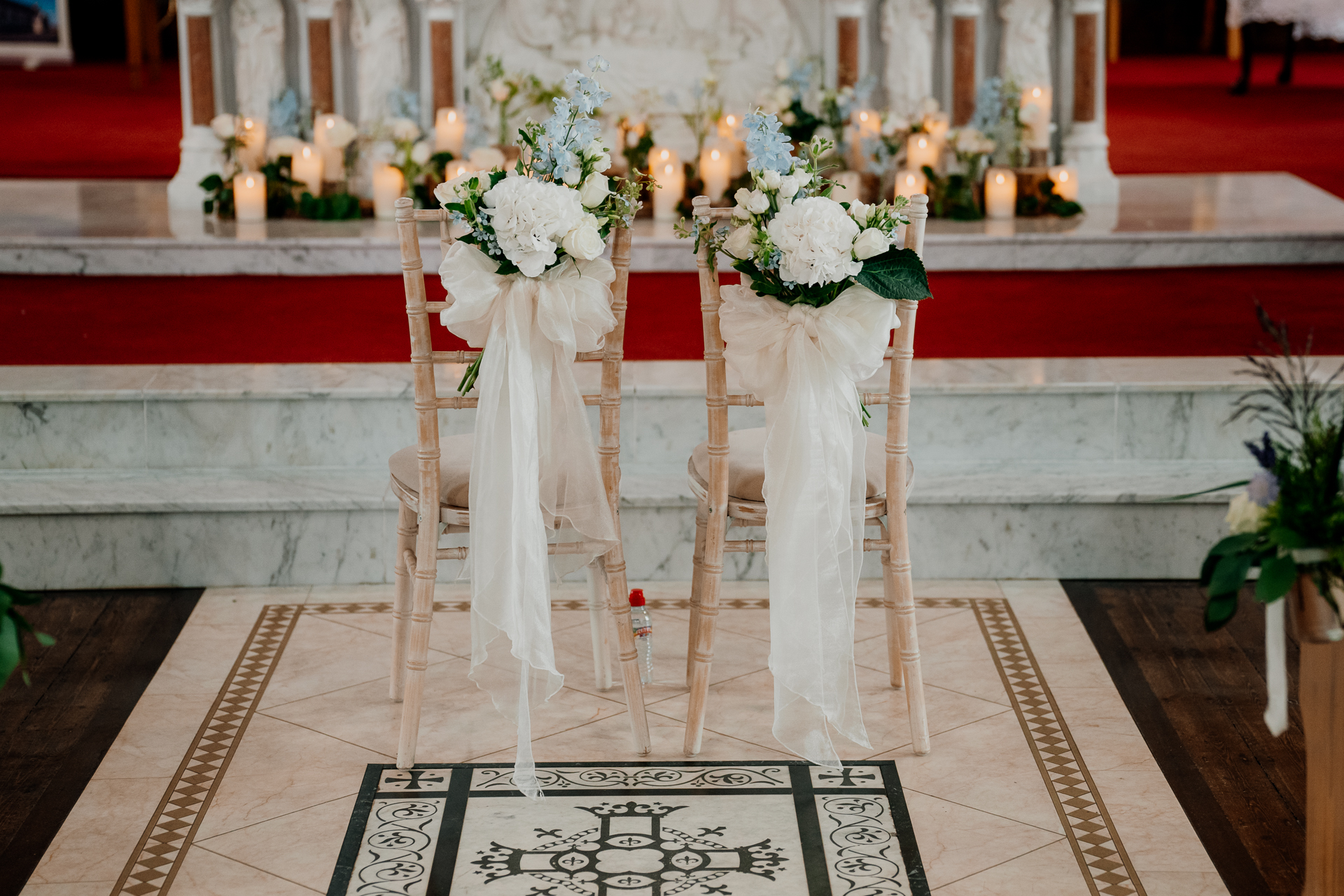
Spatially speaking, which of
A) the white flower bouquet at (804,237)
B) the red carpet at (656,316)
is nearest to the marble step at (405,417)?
the red carpet at (656,316)

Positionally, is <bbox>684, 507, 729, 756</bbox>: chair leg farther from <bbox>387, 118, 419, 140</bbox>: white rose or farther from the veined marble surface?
<bbox>387, 118, 419, 140</bbox>: white rose

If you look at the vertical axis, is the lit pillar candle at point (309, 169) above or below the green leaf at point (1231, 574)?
above

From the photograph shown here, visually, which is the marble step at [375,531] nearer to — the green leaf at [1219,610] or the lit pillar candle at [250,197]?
the green leaf at [1219,610]

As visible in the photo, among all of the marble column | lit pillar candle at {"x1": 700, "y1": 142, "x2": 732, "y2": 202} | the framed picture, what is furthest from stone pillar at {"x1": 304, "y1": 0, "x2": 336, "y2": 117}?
the framed picture

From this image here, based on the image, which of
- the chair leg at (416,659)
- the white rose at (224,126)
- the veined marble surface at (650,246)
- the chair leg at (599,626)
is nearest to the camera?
the chair leg at (416,659)

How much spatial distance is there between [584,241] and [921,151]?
354 cm

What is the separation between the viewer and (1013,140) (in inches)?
242

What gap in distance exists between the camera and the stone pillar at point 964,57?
20.4ft

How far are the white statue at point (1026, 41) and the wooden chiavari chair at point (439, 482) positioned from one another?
12.5 feet

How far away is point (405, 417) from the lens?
13.4 ft

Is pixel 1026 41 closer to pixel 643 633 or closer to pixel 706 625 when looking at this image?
pixel 643 633

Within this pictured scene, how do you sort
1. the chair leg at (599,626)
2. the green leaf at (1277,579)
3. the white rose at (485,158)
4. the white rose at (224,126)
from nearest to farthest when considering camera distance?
the green leaf at (1277,579) → the chair leg at (599,626) → the white rose at (485,158) → the white rose at (224,126)

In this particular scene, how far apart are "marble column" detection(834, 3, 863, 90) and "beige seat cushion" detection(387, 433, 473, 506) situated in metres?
3.44

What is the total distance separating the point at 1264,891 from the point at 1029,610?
1248 millimetres
